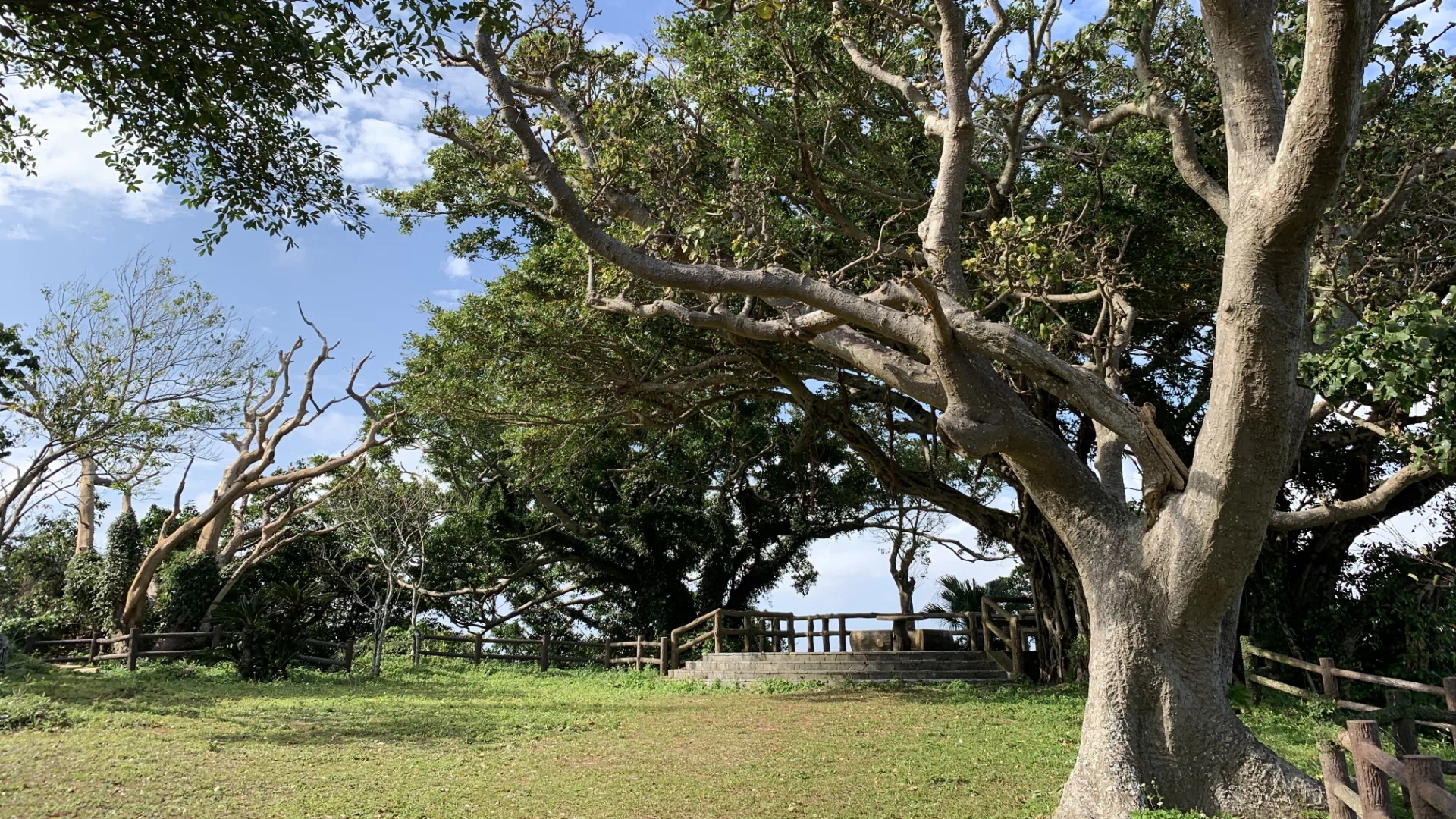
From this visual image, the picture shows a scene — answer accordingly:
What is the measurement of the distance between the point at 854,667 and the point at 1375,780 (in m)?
12.6

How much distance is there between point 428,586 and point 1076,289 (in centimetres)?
1753

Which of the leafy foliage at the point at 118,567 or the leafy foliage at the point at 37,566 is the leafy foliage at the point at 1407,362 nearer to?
the leafy foliage at the point at 118,567

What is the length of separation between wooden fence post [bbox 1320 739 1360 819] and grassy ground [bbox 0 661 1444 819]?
6.81ft

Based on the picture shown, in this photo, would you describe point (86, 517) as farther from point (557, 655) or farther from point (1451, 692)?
point (1451, 692)

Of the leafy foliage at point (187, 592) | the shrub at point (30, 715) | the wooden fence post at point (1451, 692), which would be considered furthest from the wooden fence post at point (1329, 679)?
the leafy foliage at point (187, 592)

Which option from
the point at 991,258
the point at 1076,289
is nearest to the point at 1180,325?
the point at 1076,289

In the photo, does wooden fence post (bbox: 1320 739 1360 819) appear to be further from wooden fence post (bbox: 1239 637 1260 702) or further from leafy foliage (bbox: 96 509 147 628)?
leafy foliage (bbox: 96 509 147 628)

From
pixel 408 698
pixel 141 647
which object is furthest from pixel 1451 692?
pixel 141 647

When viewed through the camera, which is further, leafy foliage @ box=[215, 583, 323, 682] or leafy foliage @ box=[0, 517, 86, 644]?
leafy foliage @ box=[0, 517, 86, 644]

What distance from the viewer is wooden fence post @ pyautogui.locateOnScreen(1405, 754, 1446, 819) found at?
3.86 metres

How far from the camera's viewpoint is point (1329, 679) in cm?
1009

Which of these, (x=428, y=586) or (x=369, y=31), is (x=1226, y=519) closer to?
(x=369, y=31)

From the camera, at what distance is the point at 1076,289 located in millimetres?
11422

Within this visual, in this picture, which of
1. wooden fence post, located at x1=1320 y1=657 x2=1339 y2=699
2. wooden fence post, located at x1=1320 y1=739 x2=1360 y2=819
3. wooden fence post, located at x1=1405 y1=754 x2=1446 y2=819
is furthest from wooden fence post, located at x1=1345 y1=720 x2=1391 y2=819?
wooden fence post, located at x1=1320 y1=657 x2=1339 y2=699
